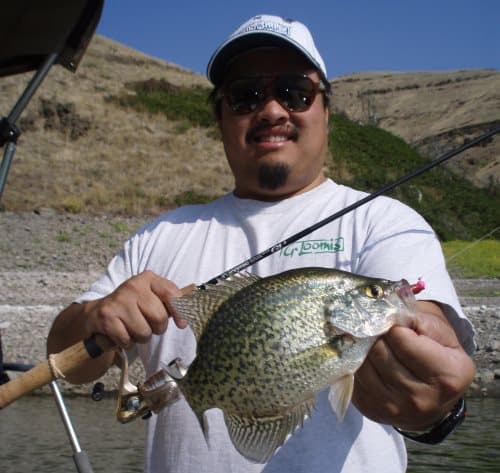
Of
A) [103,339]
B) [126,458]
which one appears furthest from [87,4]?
[126,458]

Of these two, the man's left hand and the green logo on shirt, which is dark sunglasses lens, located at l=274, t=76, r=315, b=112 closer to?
the green logo on shirt

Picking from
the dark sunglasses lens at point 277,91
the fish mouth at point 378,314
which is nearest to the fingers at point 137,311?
the fish mouth at point 378,314

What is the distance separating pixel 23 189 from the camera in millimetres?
24359

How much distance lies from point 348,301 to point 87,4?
1.61 meters

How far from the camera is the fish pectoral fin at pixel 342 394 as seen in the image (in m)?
1.98

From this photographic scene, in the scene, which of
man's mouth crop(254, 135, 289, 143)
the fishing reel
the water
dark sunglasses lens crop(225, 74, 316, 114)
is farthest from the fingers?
the water

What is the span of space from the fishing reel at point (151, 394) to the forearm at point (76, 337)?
0.28m

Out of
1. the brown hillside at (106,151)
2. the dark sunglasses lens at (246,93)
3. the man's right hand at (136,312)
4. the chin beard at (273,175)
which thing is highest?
the brown hillside at (106,151)

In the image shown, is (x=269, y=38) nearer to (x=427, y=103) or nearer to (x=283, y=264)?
(x=283, y=264)

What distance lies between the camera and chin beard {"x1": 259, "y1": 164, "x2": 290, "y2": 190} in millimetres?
2832

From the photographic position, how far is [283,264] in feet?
8.67

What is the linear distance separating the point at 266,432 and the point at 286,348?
22 cm

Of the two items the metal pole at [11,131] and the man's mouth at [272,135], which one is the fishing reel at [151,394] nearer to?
the metal pole at [11,131]

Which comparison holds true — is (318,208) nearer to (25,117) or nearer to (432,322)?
(432,322)
